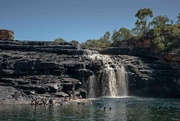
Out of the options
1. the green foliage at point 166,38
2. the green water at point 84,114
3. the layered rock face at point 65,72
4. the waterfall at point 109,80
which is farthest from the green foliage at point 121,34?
the green water at point 84,114

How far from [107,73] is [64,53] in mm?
13293

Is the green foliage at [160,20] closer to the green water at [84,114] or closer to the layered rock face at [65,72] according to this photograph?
the layered rock face at [65,72]

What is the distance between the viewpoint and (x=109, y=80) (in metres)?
73.6

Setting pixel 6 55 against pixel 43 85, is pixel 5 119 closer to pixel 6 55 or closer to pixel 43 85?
pixel 43 85

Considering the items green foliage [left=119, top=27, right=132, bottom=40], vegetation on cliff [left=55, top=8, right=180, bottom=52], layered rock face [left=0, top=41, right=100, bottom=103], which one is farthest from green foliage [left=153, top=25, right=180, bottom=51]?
green foliage [left=119, top=27, right=132, bottom=40]

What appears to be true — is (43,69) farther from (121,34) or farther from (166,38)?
(121,34)

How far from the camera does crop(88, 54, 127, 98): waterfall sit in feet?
234

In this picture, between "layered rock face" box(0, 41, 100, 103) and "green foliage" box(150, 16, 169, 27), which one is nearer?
"layered rock face" box(0, 41, 100, 103)

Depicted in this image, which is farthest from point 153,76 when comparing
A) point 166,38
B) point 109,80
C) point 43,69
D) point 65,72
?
point 43,69

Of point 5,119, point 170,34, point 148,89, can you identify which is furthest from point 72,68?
Result: point 170,34

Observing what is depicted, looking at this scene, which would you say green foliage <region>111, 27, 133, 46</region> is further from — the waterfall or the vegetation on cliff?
the waterfall

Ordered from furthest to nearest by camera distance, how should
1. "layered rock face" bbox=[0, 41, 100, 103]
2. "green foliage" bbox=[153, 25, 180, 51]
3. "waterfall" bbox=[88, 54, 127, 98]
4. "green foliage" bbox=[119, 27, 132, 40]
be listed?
"green foliage" bbox=[119, 27, 132, 40] → "green foliage" bbox=[153, 25, 180, 51] → "waterfall" bbox=[88, 54, 127, 98] → "layered rock face" bbox=[0, 41, 100, 103]

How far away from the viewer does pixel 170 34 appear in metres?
95.6

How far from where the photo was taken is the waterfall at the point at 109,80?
7144cm
